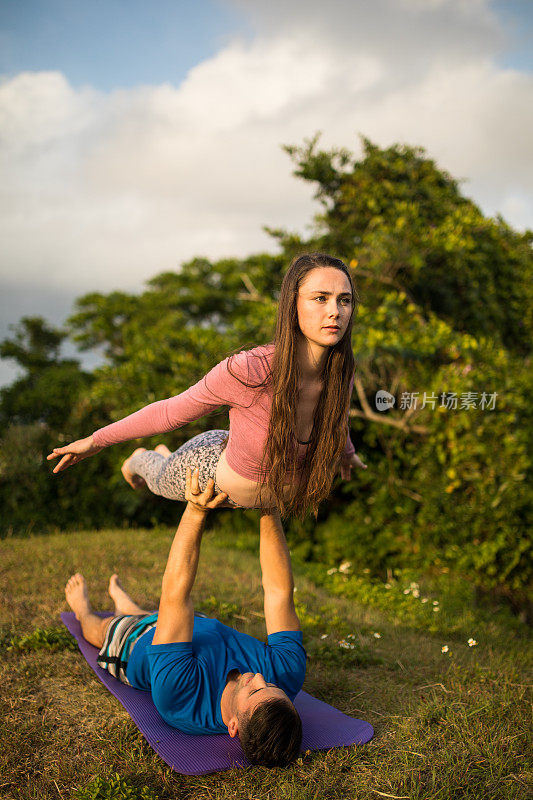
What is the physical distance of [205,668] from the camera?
9.29 feet

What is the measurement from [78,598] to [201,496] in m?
1.67

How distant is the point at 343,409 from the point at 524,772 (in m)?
1.83

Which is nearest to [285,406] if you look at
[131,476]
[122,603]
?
[131,476]

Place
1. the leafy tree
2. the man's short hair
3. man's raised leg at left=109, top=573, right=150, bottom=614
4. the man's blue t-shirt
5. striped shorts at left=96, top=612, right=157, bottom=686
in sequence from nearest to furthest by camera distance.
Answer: the man's short hair
the man's blue t-shirt
striped shorts at left=96, top=612, right=157, bottom=686
man's raised leg at left=109, top=573, right=150, bottom=614
the leafy tree

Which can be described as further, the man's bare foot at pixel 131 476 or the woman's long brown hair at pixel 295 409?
the man's bare foot at pixel 131 476

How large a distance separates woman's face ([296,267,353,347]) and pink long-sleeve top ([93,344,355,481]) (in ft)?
0.83

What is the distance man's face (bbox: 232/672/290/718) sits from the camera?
2506 millimetres

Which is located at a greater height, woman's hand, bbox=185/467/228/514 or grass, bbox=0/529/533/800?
woman's hand, bbox=185/467/228/514

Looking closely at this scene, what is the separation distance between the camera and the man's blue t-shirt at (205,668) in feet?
8.99

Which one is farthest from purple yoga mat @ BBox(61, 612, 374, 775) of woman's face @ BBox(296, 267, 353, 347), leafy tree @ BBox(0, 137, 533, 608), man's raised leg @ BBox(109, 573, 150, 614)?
leafy tree @ BBox(0, 137, 533, 608)

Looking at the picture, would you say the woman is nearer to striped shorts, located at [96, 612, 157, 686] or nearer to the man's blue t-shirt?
the man's blue t-shirt

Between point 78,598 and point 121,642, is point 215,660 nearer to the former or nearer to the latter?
point 121,642

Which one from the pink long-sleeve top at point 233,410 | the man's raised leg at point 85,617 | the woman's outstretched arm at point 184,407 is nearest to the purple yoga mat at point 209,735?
the man's raised leg at point 85,617

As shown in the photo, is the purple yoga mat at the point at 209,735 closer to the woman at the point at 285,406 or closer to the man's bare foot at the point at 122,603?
the man's bare foot at the point at 122,603
